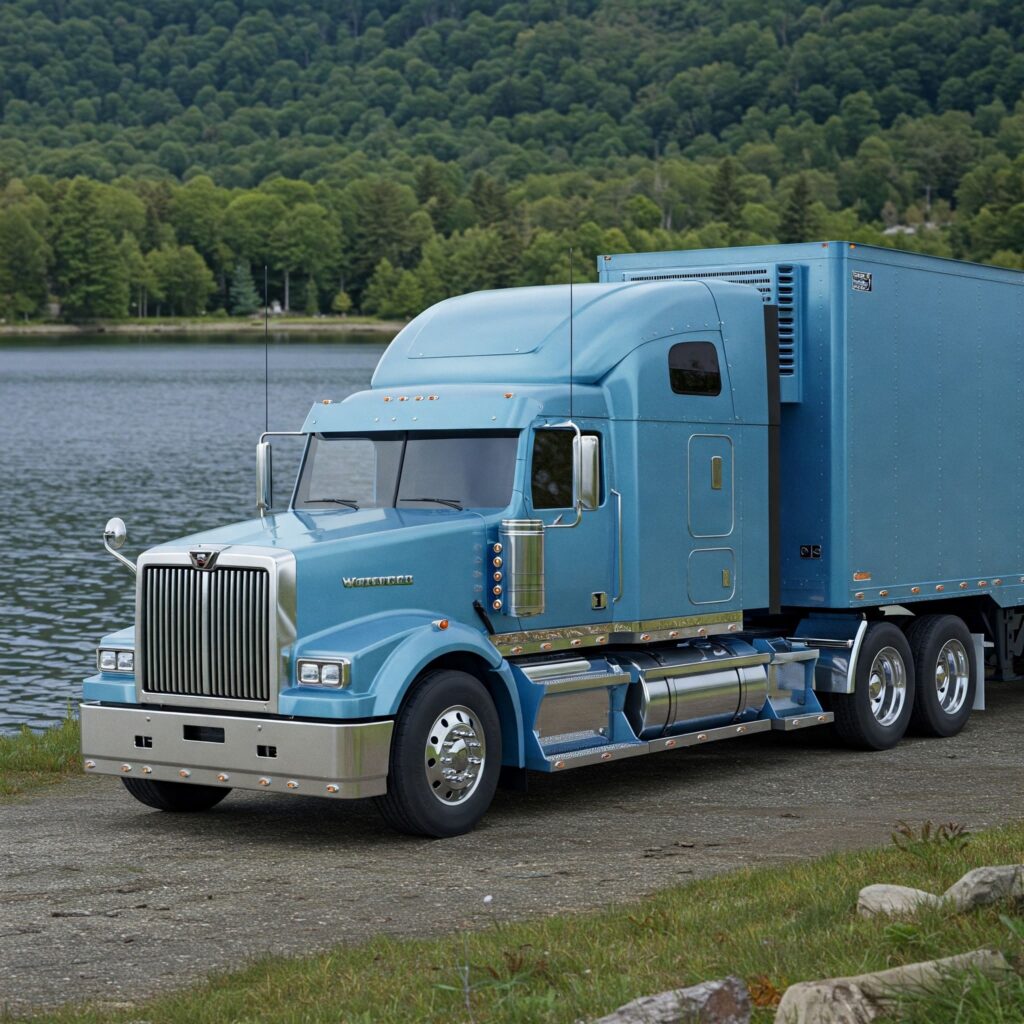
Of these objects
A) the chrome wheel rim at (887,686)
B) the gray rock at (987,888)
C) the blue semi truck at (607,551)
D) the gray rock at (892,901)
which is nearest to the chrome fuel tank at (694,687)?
the blue semi truck at (607,551)

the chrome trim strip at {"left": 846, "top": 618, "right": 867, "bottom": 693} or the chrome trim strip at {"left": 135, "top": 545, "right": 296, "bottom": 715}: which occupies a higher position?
the chrome trim strip at {"left": 135, "top": 545, "right": 296, "bottom": 715}

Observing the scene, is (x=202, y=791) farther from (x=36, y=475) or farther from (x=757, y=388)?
(x=36, y=475)

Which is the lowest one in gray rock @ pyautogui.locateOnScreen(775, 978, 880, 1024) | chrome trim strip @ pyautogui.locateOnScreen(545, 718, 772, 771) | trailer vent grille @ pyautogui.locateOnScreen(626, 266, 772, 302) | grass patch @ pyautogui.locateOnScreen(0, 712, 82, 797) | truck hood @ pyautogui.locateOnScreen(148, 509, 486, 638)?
grass patch @ pyautogui.locateOnScreen(0, 712, 82, 797)

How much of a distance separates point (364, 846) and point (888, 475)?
5.68 m

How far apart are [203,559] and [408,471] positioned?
1.82 m

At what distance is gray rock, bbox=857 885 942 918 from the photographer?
688 centimetres

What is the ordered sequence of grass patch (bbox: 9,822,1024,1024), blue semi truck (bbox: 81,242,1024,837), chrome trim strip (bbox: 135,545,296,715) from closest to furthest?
grass patch (bbox: 9,822,1024,1024) < chrome trim strip (bbox: 135,545,296,715) < blue semi truck (bbox: 81,242,1024,837)

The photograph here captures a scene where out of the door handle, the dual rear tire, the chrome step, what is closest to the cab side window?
the door handle

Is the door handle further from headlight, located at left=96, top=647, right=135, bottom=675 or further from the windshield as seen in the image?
headlight, located at left=96, top=647, right=135, bottom=675

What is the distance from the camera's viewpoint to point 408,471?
11.7m

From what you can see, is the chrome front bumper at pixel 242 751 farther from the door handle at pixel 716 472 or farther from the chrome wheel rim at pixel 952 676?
the chrome wheel rim at pixel 952 676

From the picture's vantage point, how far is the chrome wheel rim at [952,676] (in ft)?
49.3

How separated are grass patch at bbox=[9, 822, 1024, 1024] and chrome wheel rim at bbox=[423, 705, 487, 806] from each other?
2319 millimetres

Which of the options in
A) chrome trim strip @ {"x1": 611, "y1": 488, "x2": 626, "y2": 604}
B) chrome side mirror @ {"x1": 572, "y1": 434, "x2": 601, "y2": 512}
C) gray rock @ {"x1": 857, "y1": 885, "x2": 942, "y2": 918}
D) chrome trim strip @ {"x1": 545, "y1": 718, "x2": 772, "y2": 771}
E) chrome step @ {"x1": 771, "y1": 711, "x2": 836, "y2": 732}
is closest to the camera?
gray rock @ {"x1": 857, "y1": 885, "x2": 942, "y2": 918}
